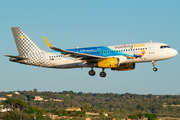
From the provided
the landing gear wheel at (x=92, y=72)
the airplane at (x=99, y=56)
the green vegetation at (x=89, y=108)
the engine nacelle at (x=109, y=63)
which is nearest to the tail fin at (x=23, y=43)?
the airplane at (x=99, y=56)

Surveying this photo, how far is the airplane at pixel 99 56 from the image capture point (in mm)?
47594

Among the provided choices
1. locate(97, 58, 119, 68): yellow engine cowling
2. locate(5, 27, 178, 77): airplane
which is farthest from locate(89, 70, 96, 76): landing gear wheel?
locate(97, 58, 119, 68): yellow engine cowling

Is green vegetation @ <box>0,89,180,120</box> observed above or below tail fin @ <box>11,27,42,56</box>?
below

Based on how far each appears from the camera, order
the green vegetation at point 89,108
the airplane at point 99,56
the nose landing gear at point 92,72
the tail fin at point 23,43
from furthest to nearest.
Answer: the green vegetation at point 89,108 → the tail fin at point 23,43 → the nose landing gear at point 92,72 → the airplane at point 99,56

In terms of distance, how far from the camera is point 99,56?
4900cm

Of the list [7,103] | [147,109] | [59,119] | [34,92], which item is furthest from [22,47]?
[34,92]

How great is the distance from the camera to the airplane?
4759 centimetres

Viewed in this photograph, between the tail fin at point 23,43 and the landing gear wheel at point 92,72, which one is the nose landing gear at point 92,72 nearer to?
the landing gear wheel at point 92,72

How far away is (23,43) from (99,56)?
16573 millimetres

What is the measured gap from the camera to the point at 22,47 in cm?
5656

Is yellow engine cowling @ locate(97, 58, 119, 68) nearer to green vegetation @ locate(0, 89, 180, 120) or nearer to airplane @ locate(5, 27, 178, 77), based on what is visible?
airplane @ locate(5, 27, 178, 77)

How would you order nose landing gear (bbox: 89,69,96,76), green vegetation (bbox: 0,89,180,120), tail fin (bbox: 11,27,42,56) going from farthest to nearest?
green vegetation (bbox: 0,89,180,120) → tail fin (bbox: 11,27,42,56) → nose landing gear (bbox: 89,69,96,76)

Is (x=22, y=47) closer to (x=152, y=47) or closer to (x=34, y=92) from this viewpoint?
(x=152, y=47)

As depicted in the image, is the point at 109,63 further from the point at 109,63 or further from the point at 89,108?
the point at 89,108
